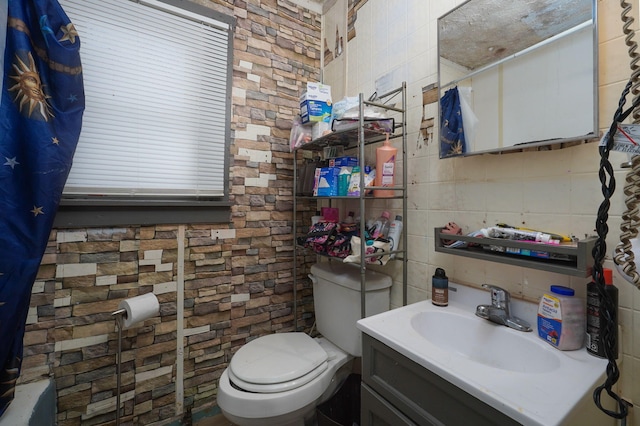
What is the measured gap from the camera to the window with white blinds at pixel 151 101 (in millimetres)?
1234

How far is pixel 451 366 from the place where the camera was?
0.67 meters

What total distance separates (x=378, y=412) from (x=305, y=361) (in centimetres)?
44

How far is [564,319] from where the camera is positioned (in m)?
0.73

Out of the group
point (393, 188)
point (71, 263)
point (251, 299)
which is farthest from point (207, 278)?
point (393, 188)

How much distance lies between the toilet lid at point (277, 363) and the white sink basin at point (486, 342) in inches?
20.8

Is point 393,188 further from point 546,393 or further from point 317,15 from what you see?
point 317,15

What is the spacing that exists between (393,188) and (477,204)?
0.33 metres

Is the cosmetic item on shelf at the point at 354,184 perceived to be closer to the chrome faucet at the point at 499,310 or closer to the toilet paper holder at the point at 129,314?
the chrome faucet at the point at 499,310

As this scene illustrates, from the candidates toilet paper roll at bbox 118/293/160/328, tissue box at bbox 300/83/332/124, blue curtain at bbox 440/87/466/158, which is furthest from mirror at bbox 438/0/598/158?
toilet paper roll at bbox 118/293/160/328

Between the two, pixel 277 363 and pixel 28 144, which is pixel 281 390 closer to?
pixel 277 363

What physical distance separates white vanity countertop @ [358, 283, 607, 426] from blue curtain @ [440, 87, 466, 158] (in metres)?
0.58

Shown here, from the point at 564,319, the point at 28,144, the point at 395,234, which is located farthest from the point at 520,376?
the point at 28,144

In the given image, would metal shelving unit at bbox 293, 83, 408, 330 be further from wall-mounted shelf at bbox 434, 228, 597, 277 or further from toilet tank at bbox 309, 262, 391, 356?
wall-mounted shelf at bbox 434, 228, 597, 277

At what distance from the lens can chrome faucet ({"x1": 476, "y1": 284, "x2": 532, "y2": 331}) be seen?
2.82 ft
